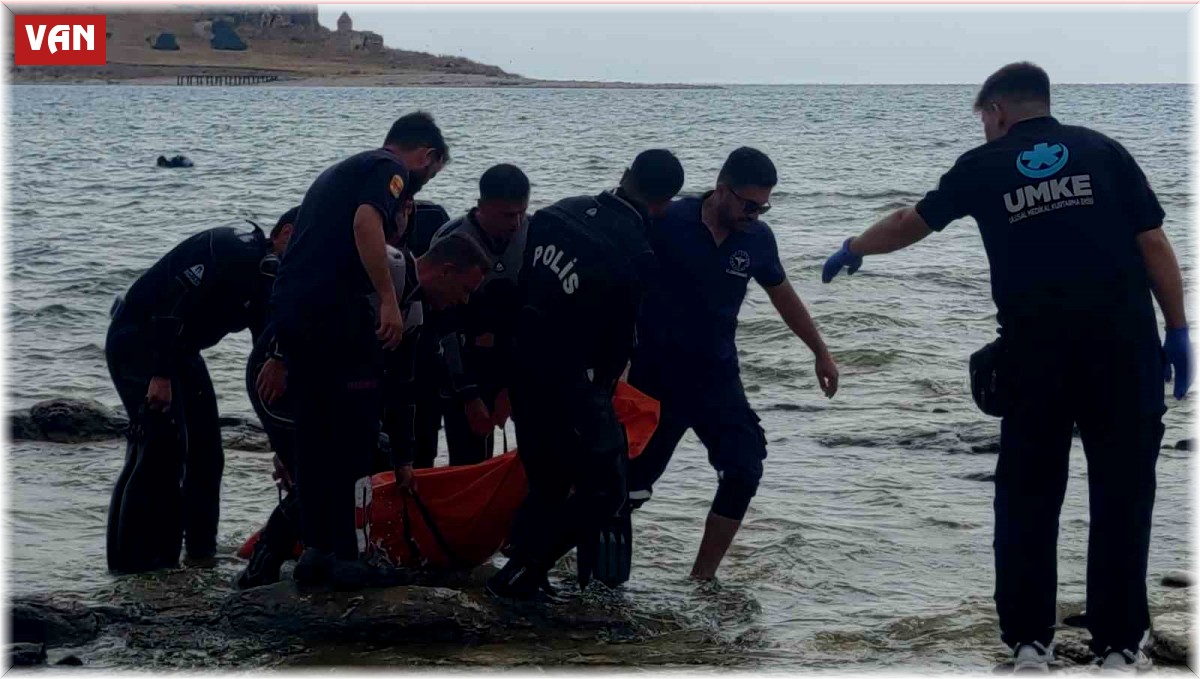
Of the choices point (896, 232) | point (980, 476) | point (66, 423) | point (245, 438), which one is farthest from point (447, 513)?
point (66, 423)

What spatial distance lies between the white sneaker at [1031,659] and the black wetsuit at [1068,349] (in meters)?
0.03

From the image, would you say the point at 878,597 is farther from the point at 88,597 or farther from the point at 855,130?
the point at 855,130

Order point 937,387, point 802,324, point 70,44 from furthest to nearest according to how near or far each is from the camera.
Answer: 1. point 937,387
2. point 70,44
3. point 802,324

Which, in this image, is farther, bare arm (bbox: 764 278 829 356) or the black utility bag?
bare arm (bbox: 764 278 829 356)

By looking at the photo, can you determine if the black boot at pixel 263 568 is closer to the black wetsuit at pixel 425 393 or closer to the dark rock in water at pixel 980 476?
the black wetsuit at pixel 425 393

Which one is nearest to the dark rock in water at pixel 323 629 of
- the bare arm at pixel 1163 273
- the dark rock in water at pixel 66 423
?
the bare arm at pixel 1163 273

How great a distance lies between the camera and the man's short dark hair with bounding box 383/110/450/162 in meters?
5.34

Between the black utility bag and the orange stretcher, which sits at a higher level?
the black utility bag

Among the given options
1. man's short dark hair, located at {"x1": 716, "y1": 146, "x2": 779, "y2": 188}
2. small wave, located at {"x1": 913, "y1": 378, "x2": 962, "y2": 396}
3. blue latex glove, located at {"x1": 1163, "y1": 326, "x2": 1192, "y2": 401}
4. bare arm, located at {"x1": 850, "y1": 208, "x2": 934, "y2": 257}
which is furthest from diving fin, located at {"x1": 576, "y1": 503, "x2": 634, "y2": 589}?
small wave, located at {"x1": 913, "y1": 378, "x2": 962, "y2": 396}

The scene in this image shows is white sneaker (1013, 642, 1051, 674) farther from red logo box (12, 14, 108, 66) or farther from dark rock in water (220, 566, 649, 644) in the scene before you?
red logo box (12, 14, 108, 66)

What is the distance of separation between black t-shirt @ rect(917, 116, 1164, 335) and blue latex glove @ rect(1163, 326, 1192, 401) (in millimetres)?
90

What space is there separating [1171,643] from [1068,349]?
1.04 m

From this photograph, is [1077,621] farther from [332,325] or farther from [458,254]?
[332,325]

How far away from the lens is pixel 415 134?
5344 millimetres
